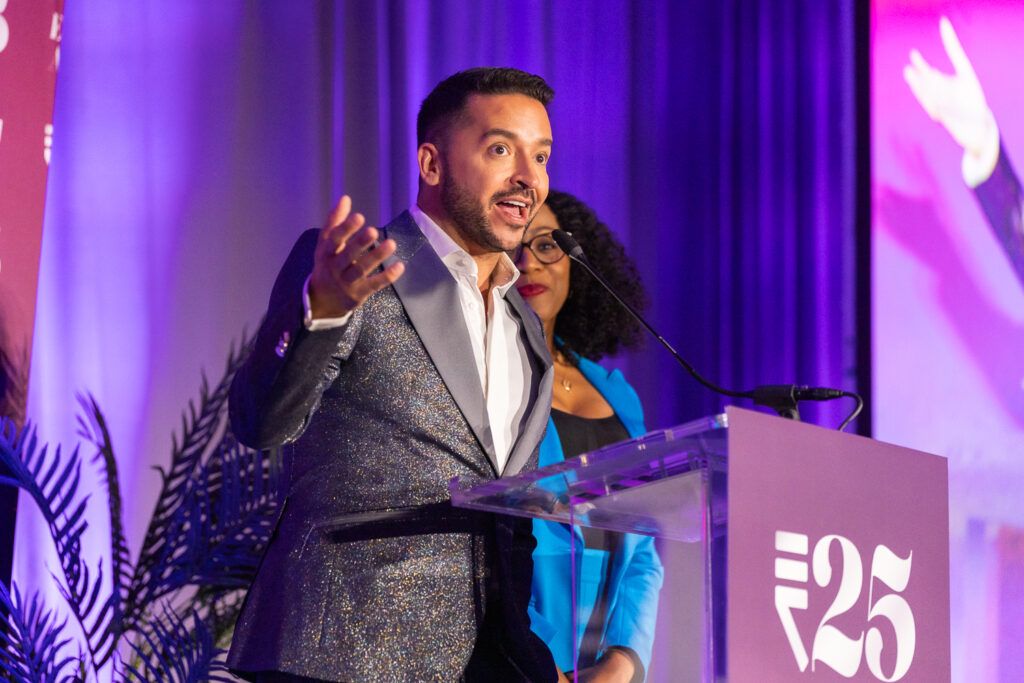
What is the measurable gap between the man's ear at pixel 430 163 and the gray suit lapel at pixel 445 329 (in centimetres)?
24

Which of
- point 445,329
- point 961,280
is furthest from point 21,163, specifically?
point 961,280

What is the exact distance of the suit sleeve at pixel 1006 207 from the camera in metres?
3.20

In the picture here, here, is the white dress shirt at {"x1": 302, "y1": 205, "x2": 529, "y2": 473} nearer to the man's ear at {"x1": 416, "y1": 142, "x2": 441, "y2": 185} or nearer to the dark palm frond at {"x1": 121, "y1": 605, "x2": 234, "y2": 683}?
the man's ear at {"x1": 416, "y1": 142, "x2": 441, "y2": 185}

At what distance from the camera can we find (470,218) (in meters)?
1.79

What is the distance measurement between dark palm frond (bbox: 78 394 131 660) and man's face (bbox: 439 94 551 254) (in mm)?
1343

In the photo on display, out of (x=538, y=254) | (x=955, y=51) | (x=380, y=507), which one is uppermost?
(x=955, y=51)

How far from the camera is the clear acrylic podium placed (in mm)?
1207

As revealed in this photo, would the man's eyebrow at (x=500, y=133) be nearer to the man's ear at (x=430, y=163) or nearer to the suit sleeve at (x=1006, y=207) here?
the man's ear at (x=430, y=163)

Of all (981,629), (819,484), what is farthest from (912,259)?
(819,484)

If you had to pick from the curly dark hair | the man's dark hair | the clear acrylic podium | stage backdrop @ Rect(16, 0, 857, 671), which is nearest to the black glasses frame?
the curly dark hair

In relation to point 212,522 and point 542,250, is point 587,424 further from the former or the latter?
point 212,522

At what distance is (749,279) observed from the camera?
12.4 ft

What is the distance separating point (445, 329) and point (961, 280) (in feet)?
7.32

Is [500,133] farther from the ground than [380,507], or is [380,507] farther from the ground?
[500,133]
